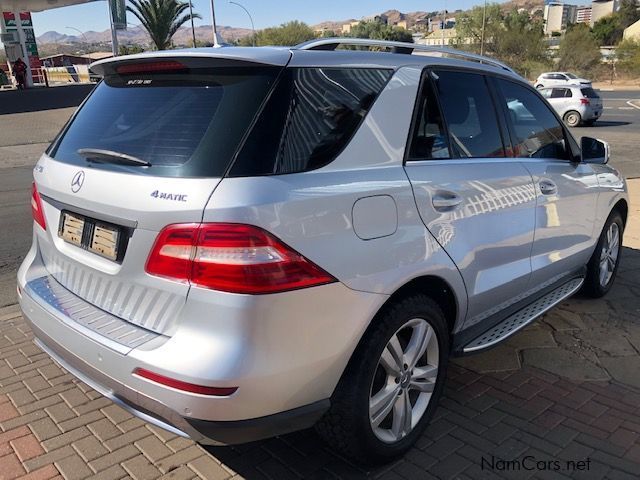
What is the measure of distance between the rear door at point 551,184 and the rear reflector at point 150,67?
6.55 feet

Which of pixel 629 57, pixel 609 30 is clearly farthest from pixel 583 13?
pixel 629 57

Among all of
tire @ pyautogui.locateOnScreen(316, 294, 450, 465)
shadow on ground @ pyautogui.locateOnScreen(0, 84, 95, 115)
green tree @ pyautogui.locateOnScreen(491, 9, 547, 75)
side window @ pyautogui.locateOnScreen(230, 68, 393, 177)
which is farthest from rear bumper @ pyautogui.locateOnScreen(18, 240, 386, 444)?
green tree @ pyautogui.locateOnScreen(491, 9, 547, 75)

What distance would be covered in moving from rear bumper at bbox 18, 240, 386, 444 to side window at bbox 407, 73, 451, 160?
810mm

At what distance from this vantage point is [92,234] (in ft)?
7.89

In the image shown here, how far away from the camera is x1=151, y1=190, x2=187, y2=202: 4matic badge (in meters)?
2.05

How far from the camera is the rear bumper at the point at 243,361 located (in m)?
1.99

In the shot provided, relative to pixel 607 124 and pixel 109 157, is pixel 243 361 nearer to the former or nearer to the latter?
pixel 109 157

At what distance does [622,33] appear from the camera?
87750mm

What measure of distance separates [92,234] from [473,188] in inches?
72.4

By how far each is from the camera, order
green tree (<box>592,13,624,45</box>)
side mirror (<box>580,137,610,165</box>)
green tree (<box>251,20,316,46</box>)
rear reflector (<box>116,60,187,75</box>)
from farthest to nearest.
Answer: green tree (<box>592,13,624,45</box>), green tree (<box>251,20,316,46</box>), side mirror (<box>580,137,610,165</box>), rear reflector (<box>116,60,187,75</box>)

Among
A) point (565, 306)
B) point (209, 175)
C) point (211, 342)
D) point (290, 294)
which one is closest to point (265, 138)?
point (209, 175)

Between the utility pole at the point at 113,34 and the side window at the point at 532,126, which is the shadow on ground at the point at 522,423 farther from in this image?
the utility pole at the point at 113,34

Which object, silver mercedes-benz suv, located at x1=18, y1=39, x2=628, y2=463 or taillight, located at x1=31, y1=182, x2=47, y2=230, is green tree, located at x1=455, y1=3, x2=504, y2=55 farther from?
taillight, located at x1=31, y1=182, x2=47, y2=230

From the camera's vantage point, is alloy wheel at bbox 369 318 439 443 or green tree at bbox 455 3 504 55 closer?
alloy wheel at bbox 369 318 439 443
